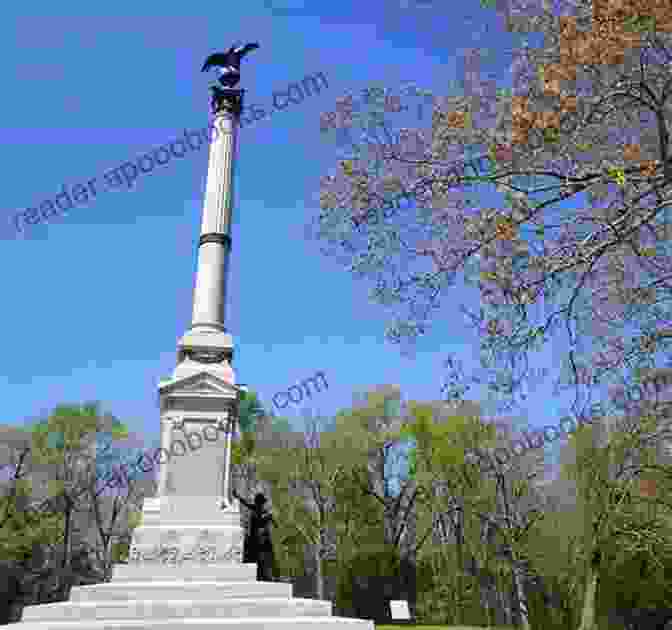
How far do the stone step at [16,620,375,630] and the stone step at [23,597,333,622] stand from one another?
0.61 feet

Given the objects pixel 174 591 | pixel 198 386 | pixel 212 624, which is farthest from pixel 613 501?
pixel 212 624

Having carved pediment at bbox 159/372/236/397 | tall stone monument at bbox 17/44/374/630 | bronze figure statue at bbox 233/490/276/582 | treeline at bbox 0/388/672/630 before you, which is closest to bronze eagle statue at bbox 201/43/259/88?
tall stone monument at bbox 17/44/374/630

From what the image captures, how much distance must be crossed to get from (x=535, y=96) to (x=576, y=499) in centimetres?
2022

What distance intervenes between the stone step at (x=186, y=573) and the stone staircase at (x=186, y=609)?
0.51 m

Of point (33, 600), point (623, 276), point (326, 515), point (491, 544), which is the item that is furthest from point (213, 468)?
point (33, 600)

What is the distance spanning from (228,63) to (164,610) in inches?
593

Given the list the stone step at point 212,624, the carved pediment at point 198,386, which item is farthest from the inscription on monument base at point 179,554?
the carved pediment at point 198,386

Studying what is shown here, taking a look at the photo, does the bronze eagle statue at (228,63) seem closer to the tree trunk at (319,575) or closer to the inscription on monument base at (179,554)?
the inscription on monument base at (179,554)

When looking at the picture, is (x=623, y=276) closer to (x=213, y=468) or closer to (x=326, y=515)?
(x=213, y=468)

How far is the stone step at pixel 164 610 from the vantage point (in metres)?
8.44

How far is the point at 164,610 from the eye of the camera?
334 inches

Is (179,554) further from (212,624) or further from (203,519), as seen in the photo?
(212,624)

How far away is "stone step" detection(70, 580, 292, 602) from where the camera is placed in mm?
9352

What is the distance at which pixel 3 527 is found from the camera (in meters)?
27.5
